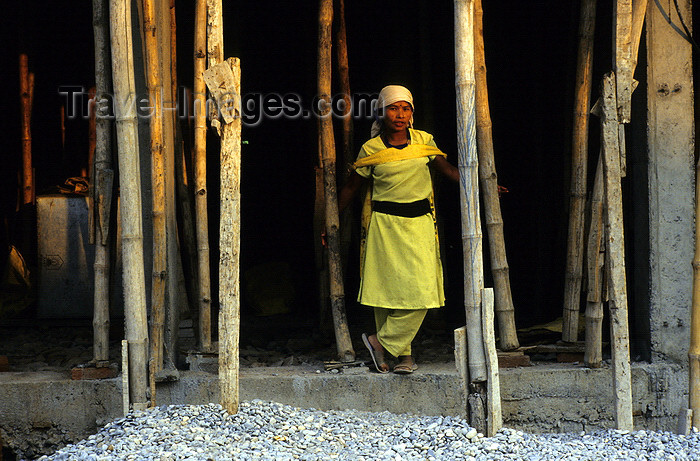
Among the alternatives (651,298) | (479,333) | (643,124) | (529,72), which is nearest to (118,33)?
(479,333)

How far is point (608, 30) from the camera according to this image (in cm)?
466

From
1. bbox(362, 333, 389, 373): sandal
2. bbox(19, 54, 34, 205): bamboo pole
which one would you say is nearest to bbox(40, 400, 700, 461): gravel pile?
bbox(362, 333, 389, 373): sandal

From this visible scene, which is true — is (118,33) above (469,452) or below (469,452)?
above

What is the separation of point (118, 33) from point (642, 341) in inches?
122

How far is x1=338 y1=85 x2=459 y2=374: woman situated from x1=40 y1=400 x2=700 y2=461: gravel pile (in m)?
0.67

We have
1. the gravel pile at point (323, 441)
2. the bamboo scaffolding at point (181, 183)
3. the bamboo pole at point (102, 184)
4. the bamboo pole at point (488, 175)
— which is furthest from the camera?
the bamboo scaffolding at point (181, 183)

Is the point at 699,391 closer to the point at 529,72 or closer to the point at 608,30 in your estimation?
the point at 608,30

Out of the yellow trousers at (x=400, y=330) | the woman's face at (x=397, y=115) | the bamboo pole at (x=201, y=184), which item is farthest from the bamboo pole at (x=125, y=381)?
the woman's face at (x=397, y=115)

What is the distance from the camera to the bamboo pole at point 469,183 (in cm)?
320

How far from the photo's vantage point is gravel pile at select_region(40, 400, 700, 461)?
2955 millimetres

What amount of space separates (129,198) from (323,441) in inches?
54.4

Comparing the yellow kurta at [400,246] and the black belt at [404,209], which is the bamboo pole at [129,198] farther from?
the black belt at [404,209]

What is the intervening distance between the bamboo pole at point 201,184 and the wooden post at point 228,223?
0.70m

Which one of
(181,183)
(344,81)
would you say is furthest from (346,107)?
(181,183)
